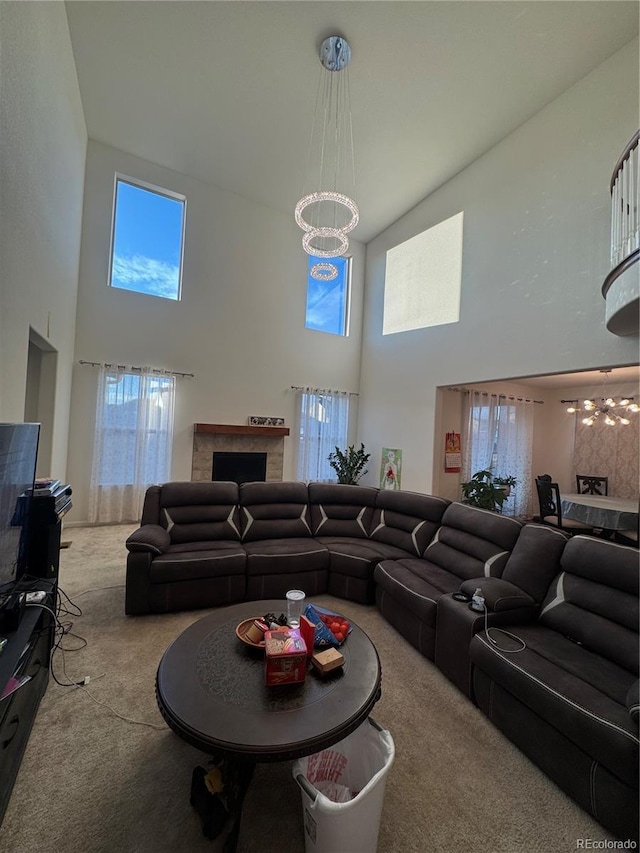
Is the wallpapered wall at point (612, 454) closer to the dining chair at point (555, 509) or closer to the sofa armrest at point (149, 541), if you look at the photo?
the dining chair at point (555, 509)

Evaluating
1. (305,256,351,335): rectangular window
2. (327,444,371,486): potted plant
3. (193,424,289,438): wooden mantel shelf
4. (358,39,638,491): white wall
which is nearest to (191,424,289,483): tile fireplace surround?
(193,424,289,438): wooden mantel shelf

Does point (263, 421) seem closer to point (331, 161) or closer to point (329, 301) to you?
point (329, 301)

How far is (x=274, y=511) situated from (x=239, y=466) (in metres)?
2.48

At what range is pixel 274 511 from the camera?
351cm

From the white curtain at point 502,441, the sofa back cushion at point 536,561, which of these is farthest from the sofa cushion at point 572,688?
Answer: the white curtain at point 502,441

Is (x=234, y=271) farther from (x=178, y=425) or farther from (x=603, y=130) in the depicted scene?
(x=603, y=130)

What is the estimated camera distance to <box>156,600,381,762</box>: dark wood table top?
1.17 m

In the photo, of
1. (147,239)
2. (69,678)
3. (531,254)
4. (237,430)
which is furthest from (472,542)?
(147,239)

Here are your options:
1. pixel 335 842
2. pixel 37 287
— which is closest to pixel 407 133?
pixel 37 287

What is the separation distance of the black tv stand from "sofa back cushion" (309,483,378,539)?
2251 millimetres

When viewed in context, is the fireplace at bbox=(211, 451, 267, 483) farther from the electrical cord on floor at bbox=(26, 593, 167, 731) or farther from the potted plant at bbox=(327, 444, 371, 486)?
the electrical cord on floor at bbox=(26, 593, 167, 731)

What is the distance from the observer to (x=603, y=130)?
346 centimetres

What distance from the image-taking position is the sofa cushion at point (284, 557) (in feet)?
9.56

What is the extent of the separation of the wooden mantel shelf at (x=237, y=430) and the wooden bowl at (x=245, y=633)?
3908 mm
